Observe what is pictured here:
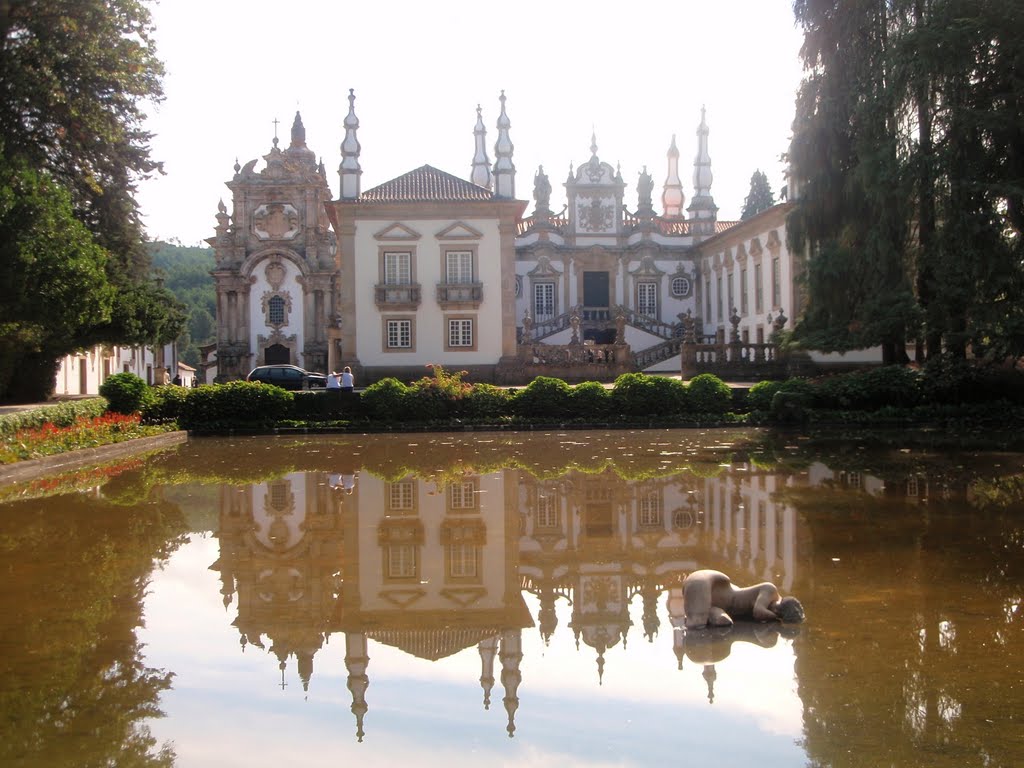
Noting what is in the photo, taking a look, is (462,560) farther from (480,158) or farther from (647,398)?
(480,158)

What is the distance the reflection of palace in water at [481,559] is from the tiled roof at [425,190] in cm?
2208

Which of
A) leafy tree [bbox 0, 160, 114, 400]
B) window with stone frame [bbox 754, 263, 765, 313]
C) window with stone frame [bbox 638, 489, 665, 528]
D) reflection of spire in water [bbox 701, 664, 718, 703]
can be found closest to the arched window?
window with stone frame [bbox 754, 263, 765, 313]

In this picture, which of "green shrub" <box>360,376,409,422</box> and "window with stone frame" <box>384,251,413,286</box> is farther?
"window with stone frame" <box>384,251,413,286</box>

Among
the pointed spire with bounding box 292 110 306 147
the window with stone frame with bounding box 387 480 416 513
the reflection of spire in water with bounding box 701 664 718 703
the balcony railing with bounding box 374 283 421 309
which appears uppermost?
the pointed spire with bounding box 292 110 306 147

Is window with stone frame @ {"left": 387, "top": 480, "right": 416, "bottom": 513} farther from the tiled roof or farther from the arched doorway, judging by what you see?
the arched doorway

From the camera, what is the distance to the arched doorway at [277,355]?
4450cm

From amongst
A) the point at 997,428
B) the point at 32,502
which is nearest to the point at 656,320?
the point at 997,428

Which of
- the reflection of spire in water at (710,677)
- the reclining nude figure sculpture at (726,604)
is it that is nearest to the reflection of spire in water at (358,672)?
the reflection of spire in water at (710,677)

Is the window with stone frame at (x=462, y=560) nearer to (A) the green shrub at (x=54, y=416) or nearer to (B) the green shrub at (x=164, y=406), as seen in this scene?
(A) the green shrub at (x=54, y=416)

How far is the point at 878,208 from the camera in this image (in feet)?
67.1

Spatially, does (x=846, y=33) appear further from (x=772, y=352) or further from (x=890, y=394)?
(x=772, y=352)

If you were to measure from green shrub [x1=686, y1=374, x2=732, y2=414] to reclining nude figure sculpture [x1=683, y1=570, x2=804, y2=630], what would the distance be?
1602cm

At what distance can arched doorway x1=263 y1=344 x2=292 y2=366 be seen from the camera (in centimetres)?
4450

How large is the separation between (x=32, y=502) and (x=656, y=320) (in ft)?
107
